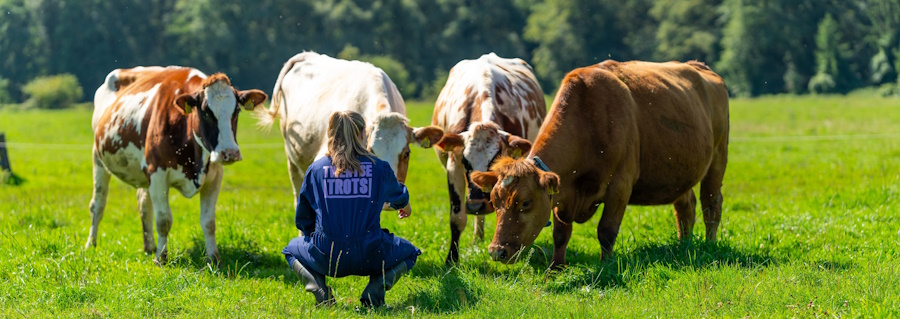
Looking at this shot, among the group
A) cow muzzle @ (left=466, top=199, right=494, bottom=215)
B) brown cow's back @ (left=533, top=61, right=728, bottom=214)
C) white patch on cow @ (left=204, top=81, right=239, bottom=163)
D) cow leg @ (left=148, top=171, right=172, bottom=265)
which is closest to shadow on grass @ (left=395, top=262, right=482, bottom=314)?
cow muzzle @ (left=466, top=199, right=494, bottom=215)

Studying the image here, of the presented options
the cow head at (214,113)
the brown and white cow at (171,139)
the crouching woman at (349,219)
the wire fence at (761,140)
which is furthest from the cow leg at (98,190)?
the wire fence at (761,140)

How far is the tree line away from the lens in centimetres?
7175

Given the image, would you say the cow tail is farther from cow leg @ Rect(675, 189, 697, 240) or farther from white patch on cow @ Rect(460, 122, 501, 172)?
cow leg @ Rect(675, 189, 697, 240)

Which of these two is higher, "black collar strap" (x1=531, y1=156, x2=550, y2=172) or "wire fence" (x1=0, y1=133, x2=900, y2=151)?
"black collar strap" (x1=531, y1=156, x2=550, y2=172)

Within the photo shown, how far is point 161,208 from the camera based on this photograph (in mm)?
8969

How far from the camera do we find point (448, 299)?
21.9 feet

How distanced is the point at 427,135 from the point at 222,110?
1.86m

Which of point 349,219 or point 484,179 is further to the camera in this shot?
point 484,179

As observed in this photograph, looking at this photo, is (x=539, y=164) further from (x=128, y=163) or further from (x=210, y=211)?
(x=128, y=163)

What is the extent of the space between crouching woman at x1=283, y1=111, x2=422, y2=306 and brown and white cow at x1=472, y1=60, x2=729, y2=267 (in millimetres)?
820

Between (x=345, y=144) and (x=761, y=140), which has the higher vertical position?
(x=345, y=144)

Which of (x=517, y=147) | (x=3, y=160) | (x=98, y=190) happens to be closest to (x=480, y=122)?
(x=517, y=147)

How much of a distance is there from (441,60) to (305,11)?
12142mm

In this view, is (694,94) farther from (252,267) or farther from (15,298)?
(15,298)
